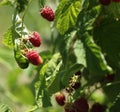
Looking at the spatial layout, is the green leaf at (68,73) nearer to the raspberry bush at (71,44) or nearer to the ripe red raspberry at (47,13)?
the raspberry bush at (71,44)

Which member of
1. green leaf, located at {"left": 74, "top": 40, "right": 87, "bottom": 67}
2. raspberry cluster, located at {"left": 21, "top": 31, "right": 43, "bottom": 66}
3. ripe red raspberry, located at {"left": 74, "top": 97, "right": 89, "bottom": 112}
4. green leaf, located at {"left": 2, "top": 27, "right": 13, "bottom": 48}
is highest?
green leaf, located at {"left": 2, "top": 27, "right": 13, "bottom": 48}

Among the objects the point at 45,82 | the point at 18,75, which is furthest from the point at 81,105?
the point at 18,75

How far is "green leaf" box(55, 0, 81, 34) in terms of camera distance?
76.5 inches

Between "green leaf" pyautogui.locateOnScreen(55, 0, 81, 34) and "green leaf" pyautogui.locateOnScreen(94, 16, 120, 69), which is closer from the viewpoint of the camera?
"green leaf" pyautogui.locateOnScreen(55, 0, 81, 34)

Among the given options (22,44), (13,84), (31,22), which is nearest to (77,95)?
(22,44)

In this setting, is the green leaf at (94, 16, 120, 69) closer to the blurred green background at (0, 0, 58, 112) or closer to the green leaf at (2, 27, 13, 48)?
the green leaf at (2, 27, 13, 48)

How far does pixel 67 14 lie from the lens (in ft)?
6.42

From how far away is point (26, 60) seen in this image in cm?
194

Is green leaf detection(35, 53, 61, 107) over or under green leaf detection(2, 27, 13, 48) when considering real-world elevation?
under

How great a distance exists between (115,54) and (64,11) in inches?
10.9

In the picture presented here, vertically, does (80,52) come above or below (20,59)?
below

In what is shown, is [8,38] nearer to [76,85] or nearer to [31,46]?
[31,46]

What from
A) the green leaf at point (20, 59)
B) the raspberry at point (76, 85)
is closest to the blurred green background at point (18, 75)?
the raspberry at point (76, 85)

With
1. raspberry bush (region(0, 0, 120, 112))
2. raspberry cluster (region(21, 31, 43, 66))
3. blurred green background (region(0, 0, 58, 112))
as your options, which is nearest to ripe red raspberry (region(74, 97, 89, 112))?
raspberry bush (region(0, 0, 120, 112))
